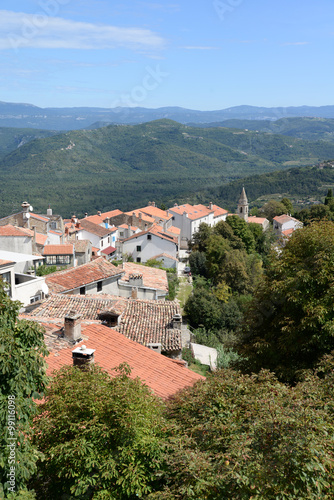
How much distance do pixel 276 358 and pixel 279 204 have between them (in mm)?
81478

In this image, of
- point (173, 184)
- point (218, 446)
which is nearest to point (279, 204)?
point (218, 446)

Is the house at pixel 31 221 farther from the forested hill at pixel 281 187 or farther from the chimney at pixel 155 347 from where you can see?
the forested hill at pixel 281 187

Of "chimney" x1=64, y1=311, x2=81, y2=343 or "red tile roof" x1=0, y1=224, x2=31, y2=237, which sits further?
"red tile roof" x1=0, y1=224, x2=31, y2=237

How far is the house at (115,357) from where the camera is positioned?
11242 mm

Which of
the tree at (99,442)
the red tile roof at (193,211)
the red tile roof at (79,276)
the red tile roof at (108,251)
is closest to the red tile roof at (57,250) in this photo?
the red tile roof at (79,276)

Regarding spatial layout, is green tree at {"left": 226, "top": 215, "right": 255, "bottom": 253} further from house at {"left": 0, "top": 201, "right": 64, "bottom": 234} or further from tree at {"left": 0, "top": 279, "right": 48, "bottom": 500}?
tree at {"left": 0, "top": 279, "right": 48, "bottom": 500}

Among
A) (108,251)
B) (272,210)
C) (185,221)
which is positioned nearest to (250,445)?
(108,251)

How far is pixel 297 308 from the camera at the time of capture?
12227 millimetres

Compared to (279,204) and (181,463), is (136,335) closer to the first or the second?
(181,463)

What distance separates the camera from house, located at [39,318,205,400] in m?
11.2

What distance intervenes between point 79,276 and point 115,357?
10.4m

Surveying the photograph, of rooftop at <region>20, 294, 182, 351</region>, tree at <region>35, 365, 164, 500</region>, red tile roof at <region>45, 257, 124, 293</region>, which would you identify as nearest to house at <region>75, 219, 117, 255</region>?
red tile roof at <region>45, 257, 124, 293</region>

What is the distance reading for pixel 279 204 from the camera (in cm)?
9031

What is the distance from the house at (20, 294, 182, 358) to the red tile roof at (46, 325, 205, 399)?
54.0 inches
